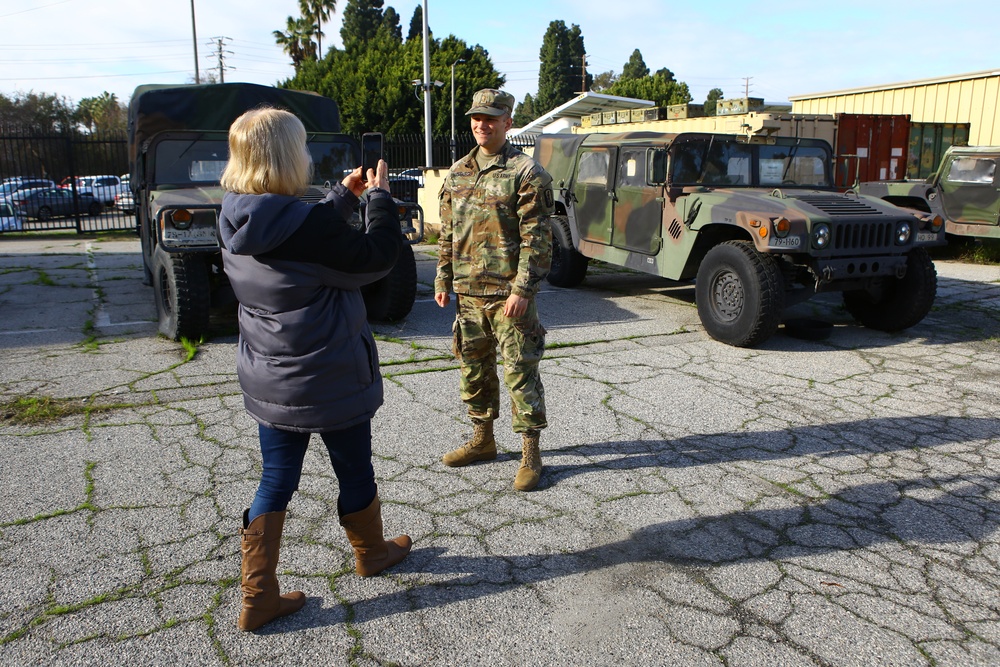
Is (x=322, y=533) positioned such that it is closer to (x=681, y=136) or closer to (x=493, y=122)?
(x=493, y=122)

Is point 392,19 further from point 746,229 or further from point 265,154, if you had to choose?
point 265,154

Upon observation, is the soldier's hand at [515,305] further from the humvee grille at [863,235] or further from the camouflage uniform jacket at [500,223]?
the humvee grille at [863,235]

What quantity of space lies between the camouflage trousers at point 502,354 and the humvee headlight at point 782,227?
2.86 metres

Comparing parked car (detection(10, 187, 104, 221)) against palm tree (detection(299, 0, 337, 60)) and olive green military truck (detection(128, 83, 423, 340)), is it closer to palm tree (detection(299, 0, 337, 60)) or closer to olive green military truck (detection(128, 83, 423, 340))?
olive green military truck (detection(128, 83, 423, 340))

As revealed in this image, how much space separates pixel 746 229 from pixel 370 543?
4107 millimetres

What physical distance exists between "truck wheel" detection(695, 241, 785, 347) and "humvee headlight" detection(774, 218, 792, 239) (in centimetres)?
24

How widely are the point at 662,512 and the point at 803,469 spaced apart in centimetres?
87

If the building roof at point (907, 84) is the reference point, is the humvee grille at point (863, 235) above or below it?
below

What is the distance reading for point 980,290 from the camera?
27.1 ft

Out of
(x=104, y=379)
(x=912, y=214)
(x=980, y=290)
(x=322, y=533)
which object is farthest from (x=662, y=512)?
(x=980, y=290)

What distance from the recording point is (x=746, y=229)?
5.68 metres

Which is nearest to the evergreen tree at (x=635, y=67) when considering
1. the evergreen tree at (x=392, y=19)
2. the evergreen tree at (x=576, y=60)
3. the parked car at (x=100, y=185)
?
the evergreen tree at (x=576, y=60)

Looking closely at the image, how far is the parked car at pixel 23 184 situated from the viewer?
674 inches

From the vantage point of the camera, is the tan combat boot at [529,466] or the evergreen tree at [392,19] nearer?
the tan combat boot at [529,466]
